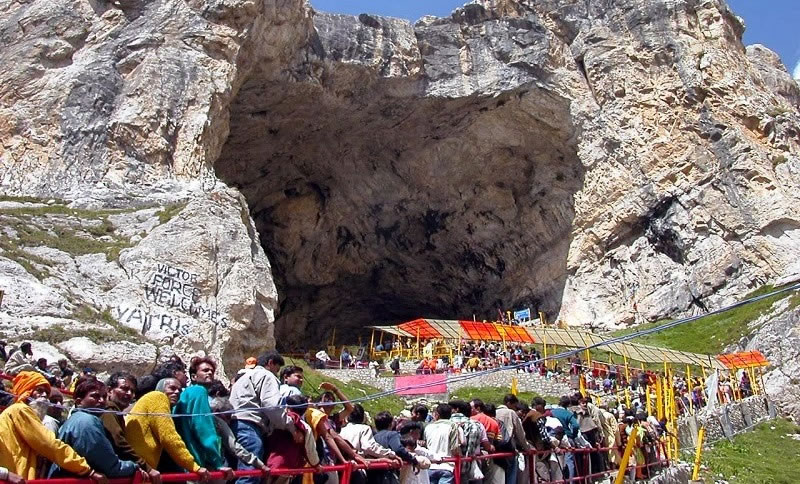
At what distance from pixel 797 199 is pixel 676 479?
2218 centimetres

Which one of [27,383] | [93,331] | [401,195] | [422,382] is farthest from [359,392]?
[401,195]

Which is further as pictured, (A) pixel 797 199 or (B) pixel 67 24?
(A) pixel 797 199

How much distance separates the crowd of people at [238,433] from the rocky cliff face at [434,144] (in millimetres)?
13323

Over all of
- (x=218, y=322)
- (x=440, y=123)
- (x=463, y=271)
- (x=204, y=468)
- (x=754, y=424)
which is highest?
(x=440, y=123)

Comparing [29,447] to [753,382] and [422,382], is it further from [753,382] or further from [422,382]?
[753,382]

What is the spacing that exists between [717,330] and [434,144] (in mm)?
14816

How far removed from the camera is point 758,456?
16.0 metres

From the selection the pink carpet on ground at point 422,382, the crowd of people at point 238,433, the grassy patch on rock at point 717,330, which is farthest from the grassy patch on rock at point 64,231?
the grassy patch on rock at point 717,330

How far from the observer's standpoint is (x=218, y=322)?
1638 cm

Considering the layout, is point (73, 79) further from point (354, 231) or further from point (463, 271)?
point (463, 271)

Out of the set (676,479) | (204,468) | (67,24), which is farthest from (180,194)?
(204,468)

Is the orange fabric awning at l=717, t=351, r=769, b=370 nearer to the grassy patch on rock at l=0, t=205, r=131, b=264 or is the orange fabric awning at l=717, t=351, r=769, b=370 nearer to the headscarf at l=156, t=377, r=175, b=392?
the grassy patch on rock at l=0, t=205, r=131, b=264

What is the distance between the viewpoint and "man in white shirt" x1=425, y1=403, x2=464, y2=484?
685cm

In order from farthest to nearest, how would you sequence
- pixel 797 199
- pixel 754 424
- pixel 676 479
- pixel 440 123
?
pixel 440 123 → pixel 797 199 → pixel 754 424 → pixel 676 479
